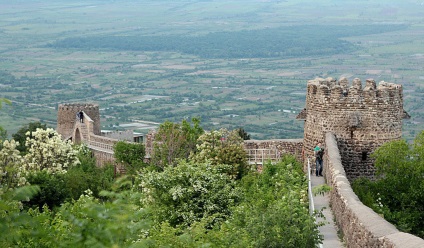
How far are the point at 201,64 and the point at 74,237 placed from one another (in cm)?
16999

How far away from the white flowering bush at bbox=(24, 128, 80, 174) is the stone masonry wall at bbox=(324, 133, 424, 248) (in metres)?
17.8

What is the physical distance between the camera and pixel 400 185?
24.5 meters

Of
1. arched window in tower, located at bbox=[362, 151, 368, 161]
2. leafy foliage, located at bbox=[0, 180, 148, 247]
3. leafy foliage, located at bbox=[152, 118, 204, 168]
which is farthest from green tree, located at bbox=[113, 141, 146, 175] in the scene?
leafy foliage, located at bbox=[0, 180, 148, 247]

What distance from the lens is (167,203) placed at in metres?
24.5

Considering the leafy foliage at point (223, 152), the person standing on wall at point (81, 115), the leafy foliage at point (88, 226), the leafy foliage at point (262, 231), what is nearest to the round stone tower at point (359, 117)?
the leafy foliage at point (223, 152)

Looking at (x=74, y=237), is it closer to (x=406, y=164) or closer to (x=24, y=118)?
(x=406, y=164)

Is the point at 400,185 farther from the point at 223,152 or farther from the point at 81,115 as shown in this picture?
→ the point at 81,115

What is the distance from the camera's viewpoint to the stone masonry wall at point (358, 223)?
12593 mm

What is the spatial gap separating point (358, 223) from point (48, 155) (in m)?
24.7

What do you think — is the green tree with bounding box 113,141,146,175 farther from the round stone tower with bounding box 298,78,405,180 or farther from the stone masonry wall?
the stone masonry wall

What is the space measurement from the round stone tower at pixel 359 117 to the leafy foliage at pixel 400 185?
136 centimetres

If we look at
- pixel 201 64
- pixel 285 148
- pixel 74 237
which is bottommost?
pixel 201 64

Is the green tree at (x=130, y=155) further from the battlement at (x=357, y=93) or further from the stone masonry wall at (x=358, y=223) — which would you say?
the stone masonry wall at (x=358, y=223)

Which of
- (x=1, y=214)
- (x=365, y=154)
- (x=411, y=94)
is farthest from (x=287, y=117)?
(x=1, y=214)
